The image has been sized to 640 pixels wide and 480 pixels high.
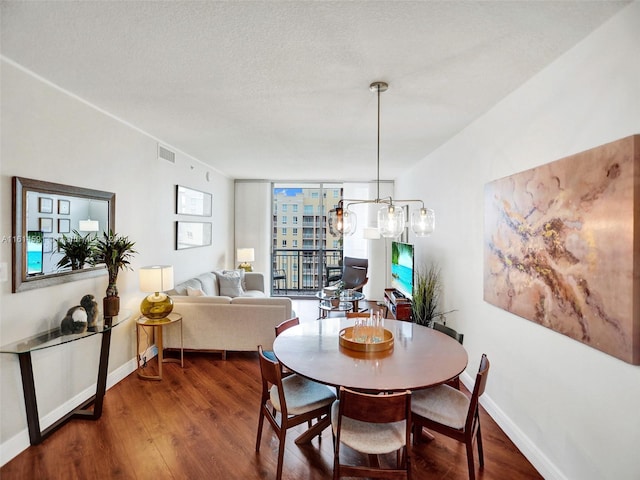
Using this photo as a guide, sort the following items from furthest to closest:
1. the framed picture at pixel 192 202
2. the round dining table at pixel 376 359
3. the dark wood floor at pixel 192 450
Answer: the framed picture at pixel 192 202 < the dark wood floor at pixel 192 450 < the round dining table at pixel 376 359

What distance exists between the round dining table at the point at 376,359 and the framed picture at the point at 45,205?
200 centimetres

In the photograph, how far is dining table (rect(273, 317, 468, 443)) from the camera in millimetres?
1750

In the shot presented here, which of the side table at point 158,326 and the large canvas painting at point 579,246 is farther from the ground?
the large canvas painting at point 579,246

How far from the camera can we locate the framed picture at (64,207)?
100 inches

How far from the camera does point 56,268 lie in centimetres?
251

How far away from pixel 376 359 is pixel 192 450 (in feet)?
4.83

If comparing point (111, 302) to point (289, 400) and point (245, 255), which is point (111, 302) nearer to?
point (289, 400)

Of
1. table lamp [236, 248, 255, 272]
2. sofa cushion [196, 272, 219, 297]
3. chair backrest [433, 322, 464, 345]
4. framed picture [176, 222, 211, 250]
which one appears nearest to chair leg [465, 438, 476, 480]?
chair backrest [433, 322, 464, 345]

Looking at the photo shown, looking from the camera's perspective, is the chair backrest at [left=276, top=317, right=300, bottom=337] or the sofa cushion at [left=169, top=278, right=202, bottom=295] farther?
the sofa cushion at [left=169, top=278, right=202, bottom=295]

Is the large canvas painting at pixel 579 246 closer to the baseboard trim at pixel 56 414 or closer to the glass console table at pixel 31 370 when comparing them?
the glass console table at pixel 31 370

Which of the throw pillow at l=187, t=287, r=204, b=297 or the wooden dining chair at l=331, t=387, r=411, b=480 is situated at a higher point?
the throw pillow at l=187, t=287, r=204, b=297

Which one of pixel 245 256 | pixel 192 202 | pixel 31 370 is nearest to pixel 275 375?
pixel 31 370

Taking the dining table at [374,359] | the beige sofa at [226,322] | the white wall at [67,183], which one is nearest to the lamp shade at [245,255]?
the white wall at [67,183]

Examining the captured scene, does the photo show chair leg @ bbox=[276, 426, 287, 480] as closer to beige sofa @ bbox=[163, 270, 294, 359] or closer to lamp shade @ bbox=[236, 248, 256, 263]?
beige sofa @ bbox=[163, 270, 294, 359]
